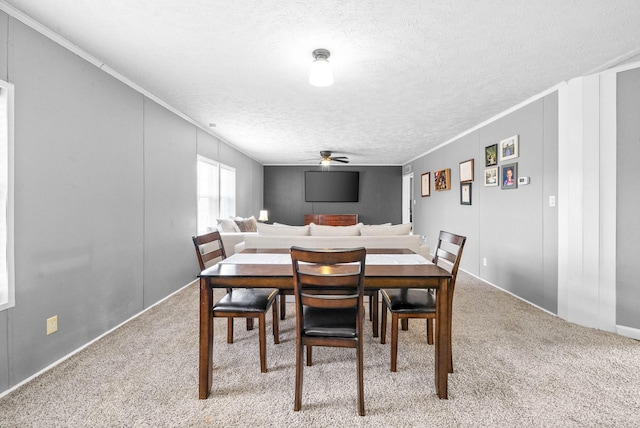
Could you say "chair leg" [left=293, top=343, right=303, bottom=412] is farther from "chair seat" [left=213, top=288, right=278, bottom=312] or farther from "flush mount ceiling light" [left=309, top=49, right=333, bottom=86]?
"flush mount ceiling light" [left=309, top=49, right=333, bottom=86]

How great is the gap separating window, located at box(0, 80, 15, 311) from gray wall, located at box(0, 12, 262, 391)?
5 centimetres

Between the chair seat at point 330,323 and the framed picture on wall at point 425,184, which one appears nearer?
the chair seat at point 330,323

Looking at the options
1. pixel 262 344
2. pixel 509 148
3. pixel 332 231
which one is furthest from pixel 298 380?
pixel 509 148

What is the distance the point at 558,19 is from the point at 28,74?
3444mm

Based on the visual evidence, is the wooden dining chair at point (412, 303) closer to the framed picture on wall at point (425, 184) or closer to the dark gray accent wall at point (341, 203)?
the framed picture on wall at point (425, 184)

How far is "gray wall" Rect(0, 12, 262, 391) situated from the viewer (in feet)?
6.34

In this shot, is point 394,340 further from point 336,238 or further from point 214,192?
point 214,192

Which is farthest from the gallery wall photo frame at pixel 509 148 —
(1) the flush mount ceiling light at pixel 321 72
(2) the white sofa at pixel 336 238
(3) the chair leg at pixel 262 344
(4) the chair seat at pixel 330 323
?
(3) the chair leg at pixel 262 344

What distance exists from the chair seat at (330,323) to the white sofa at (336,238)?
162 cm

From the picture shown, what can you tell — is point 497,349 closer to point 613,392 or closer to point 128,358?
point 613,392

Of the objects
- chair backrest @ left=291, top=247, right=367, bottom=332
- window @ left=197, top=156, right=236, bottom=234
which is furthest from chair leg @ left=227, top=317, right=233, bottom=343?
window @ left=197, top=156, right=236, bottom=234

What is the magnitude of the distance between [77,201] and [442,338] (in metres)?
2.74

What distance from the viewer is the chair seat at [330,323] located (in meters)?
1.67

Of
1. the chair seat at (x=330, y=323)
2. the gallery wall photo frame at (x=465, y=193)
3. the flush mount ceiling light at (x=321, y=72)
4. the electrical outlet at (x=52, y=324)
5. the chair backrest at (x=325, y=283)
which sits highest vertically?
the flush mount ceiling light at (x=321, y=72)
